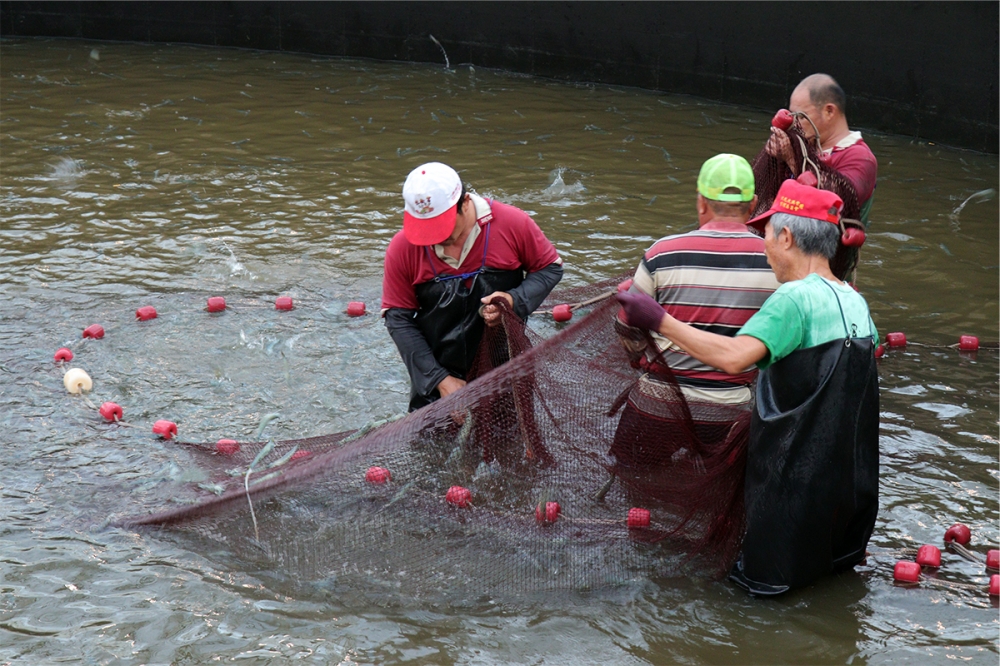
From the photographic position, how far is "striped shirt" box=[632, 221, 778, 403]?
13.7ft

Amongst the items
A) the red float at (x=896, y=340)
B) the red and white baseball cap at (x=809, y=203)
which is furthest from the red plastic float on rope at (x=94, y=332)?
the red float at (x=896, y=340)

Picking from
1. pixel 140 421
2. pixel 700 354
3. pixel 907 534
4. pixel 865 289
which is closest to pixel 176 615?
pixel 140 421

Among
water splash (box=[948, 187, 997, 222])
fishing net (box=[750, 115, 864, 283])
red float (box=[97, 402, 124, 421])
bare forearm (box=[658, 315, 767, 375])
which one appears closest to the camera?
bare forearm (box=[658, 315, 767, 375])

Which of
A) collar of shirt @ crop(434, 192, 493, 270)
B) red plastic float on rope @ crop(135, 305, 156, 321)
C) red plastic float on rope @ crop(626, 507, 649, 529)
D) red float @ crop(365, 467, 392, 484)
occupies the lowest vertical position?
red plastic float on rope @ crop(626, 507, 649, 529)

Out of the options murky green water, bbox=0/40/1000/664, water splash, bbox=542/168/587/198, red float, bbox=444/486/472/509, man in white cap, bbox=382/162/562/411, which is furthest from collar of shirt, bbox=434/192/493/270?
water splash, bbox=542/168/587/198

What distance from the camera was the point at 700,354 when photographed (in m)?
3.73

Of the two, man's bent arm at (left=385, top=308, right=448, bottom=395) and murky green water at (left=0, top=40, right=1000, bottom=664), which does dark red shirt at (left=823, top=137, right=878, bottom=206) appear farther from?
man's bent arm at (left=385, top=308, right=448, bottom=395)

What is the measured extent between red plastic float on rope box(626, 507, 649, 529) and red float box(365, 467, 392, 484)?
112cm

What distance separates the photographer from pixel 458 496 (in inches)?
181

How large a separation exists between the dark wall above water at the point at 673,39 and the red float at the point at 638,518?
947 cm

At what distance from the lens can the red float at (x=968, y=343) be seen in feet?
23.4

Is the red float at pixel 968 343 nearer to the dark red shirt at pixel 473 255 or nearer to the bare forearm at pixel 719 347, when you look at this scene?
the dark red shirt at pixel 473 255

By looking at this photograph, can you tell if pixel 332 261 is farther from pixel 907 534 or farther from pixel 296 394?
pixel 907 534

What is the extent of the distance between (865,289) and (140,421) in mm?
5793
